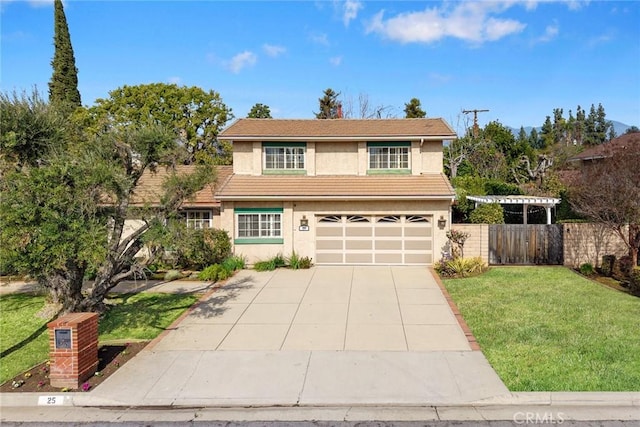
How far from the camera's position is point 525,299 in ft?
42.1

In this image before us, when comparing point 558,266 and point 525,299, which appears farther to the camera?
point 558,266

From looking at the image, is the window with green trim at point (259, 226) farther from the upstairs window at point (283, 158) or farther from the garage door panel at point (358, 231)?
the garage door panel at point (358, 231)

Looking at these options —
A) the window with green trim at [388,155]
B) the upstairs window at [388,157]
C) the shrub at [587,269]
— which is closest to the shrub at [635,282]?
the shrub at [587,269]

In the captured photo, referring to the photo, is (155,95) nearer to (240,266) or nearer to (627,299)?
(240,266)

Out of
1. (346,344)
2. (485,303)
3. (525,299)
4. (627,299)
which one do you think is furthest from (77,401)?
(627,299)

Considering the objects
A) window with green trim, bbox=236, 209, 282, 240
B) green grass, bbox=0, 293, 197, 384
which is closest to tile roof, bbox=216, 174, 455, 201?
window with green trim, bbox=236, 209, 282, 240

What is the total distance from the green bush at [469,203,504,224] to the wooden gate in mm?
1308

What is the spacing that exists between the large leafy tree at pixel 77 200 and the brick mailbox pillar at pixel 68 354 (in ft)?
3.73

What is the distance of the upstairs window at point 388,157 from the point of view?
19.3 meters

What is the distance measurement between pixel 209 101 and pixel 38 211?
35703 millimetres

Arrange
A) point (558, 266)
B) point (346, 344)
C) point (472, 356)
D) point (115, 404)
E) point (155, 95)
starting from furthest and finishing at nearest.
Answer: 1. point (155, 95)
2. point (558, 266)
3. point (346, 344)
4. point (472, 356)
5. point (115, 404)

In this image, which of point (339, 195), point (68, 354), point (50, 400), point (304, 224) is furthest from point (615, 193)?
point (50, 400)

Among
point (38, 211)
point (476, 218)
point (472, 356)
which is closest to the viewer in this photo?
point (38, 211)

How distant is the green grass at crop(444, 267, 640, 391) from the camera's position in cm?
781
